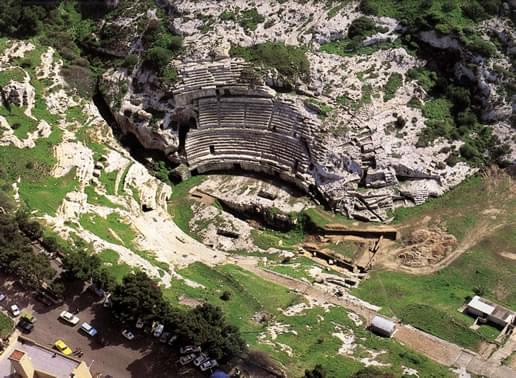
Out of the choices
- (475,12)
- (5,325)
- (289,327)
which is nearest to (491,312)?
(289,327)

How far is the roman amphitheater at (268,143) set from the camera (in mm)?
67625

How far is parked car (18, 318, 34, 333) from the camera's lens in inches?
1998

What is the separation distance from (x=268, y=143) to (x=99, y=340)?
31.6 meters

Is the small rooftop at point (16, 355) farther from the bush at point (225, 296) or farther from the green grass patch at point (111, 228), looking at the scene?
the bush at point (225, 296)

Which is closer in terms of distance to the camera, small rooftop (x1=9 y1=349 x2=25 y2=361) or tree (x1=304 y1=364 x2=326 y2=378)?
tree (x1=304 y1=364 x2=326 y2=378)

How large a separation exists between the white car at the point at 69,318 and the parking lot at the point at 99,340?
1.11 feet

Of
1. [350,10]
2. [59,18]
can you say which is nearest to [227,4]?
[350,10]

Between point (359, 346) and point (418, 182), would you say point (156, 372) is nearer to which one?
point (359, 346)

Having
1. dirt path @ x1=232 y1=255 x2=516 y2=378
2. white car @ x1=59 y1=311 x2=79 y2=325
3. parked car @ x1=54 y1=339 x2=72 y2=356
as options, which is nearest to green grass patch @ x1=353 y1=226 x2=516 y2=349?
dirt path @ x1=232 y1=255 x2=516 y2=378

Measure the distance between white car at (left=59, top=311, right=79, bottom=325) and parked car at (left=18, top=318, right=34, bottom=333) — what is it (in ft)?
8.10

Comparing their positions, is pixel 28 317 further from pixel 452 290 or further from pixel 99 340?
pixel 452 290

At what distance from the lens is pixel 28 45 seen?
79750 millimetres

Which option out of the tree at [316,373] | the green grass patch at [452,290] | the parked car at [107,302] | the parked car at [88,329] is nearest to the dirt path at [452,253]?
the green grass patch at [452,290]

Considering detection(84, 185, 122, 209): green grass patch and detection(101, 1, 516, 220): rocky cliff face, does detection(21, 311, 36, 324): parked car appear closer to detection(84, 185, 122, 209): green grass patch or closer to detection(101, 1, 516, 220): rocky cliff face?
detection(84, 185, 122, 209): green grass patch
